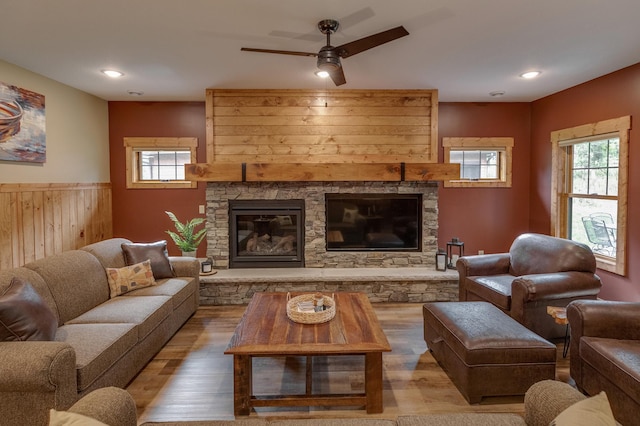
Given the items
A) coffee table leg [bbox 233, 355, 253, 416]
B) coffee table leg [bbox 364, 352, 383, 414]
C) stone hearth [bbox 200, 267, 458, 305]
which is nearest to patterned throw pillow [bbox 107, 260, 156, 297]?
stone hearth [bbox 200, 267, 458, 305]

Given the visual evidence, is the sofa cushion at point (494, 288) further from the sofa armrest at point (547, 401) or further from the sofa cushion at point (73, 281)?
the sofa cushion at point (73, 281)

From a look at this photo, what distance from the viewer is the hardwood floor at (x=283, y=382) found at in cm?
237

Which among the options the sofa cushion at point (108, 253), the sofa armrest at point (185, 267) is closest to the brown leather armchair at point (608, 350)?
the sofa armrest at point (185, 267)

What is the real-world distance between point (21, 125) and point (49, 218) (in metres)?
1.07

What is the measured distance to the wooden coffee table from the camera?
2246 mm

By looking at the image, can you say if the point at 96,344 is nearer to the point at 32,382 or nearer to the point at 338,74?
the point at 32,382

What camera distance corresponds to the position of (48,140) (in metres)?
4.19

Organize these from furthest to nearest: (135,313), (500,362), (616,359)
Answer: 1. (135,313)
2. (500,362)
3. (616,359)

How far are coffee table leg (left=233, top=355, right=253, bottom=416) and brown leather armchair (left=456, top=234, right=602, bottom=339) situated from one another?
2.38 meters

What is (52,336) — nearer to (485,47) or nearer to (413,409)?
(413,409)

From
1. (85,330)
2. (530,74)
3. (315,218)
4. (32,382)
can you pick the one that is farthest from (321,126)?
(32,382)

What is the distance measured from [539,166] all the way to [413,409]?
434 cm

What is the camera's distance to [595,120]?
4.25 m

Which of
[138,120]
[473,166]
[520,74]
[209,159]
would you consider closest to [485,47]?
[520,74]
